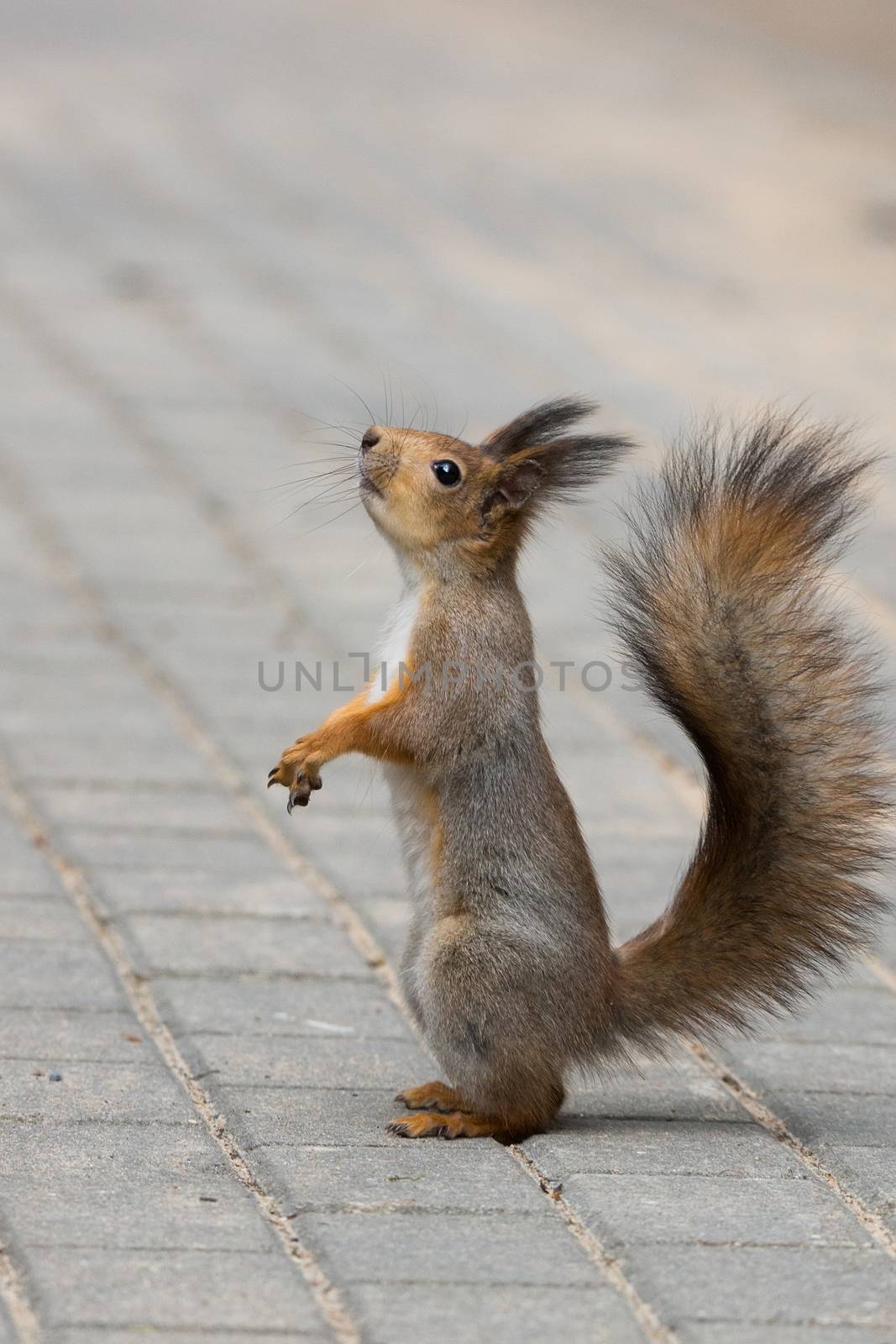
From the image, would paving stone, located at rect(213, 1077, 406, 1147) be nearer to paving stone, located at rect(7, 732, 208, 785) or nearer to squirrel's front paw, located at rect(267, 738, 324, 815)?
squirrel's front paw, located at rect(267, 738, 324, 815)

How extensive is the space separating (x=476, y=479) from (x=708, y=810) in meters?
0.82

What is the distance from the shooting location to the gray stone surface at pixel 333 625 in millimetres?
3230

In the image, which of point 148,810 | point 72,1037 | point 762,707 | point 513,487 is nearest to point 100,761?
point 148,810

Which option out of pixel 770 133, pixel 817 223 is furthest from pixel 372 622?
pixel 770 133

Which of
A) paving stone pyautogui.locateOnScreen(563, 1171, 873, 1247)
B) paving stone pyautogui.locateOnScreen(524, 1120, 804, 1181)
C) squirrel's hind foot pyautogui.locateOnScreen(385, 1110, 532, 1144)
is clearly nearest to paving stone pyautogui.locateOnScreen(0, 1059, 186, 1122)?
squirrel's hind foot pyautogui.locateOnScreen(385, 1110, 532, 1144)

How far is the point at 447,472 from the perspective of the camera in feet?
13.4

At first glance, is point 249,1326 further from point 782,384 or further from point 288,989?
point 782,384

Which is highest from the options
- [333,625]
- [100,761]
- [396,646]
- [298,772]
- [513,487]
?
[513,487]

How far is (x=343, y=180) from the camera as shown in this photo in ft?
48.8

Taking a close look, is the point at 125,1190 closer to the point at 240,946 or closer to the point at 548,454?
Answer: the point at 240,946

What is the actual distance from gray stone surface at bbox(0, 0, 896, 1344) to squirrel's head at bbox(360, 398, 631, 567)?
76 centimetres

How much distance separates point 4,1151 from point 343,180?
12.1 meters

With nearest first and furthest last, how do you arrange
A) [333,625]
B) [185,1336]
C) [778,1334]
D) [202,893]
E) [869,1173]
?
[185,1336] → [778,1334] → [869,1173] → [202,893] → [333,625]

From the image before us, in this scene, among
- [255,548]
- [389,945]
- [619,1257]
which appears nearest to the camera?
[619,1257]
